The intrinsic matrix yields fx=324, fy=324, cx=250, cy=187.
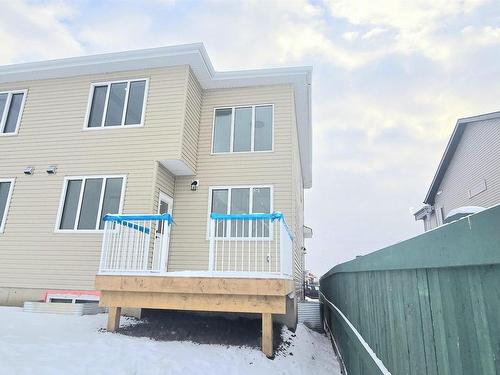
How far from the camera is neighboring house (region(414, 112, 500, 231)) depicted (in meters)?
12.4

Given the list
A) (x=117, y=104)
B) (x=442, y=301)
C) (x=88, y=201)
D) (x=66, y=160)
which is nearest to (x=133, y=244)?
(x=88, y=201)

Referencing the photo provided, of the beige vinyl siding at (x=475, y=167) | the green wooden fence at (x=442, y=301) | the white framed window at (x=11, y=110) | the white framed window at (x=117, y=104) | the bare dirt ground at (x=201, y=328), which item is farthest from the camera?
the beige vinyl siding at (x=475, y=167)

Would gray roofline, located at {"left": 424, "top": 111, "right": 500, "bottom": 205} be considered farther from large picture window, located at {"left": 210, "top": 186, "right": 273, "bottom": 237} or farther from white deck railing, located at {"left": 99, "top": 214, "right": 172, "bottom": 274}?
white deck railing, located at {"left": 99, "top": 214, "right": 172, "bottom": 274}

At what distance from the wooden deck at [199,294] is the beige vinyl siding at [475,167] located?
11.2 metres

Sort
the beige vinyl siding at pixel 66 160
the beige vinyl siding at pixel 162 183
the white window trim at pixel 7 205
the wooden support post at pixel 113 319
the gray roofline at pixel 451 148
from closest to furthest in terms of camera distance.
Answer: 1. the wooden support post at pixel 113 319
2. the beige vinyl siding at pixel 66 160
3. the beige vinyl siding at pixel 162 183
4. the white window trim at pixel 7 205
5. the gray roofline at pixel 451 148

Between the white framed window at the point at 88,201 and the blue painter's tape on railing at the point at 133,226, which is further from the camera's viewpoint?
the white framed window at the point at 88,201

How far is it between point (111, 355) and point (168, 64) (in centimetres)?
721

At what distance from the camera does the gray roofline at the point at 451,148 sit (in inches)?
507

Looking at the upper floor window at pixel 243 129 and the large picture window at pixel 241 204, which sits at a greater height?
the upper floor window at pixel 243 129

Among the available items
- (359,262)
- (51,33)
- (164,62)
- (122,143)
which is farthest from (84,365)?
(51,33)

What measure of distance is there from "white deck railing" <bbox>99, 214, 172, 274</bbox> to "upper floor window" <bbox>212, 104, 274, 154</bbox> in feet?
9.78

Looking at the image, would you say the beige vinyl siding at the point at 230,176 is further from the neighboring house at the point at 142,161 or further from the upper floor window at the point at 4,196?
the upper floor window at the point at 4,196

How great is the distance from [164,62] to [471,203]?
542 inches

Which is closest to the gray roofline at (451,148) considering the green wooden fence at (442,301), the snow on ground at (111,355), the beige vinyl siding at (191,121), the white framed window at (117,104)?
the beige vinyl siding at (191,121)
